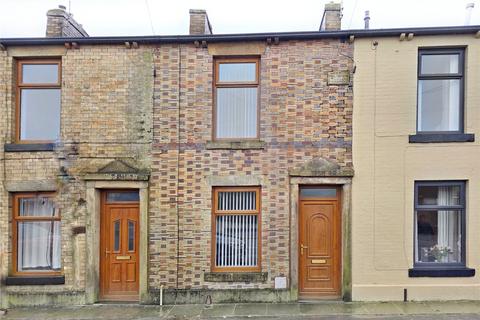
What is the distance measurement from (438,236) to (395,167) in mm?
1816

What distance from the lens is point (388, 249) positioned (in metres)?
8.38

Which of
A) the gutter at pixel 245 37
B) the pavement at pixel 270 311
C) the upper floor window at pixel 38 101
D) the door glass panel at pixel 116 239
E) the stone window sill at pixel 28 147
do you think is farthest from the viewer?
the upper floor window at pixel 38 101

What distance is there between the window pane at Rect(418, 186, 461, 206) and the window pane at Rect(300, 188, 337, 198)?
188 centimetres

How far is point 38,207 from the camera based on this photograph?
8.78m

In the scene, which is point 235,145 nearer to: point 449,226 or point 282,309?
point 282,309

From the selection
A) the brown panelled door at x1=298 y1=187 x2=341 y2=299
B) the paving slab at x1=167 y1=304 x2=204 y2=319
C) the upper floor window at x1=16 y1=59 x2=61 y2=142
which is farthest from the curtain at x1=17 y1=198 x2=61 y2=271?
the brown panelled door at x1=298 y1=187 x2=341 y2=299

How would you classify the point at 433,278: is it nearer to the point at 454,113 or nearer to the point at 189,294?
the point at 454,113

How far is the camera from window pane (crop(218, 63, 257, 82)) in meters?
8.80

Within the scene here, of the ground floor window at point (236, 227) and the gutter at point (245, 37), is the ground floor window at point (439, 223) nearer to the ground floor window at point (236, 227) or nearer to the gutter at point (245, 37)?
the gutter at point (245, 37)

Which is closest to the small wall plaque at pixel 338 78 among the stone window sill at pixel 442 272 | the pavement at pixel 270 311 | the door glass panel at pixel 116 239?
the stone window sill at pixel 442 272

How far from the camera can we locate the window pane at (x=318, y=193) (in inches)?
340

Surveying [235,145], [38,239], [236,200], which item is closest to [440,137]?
[235,145]

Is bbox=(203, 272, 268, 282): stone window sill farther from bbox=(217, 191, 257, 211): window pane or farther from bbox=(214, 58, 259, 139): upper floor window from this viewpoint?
bbox=(214, 58, 259, 139): upper floor window

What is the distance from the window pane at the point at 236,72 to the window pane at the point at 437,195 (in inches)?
178
